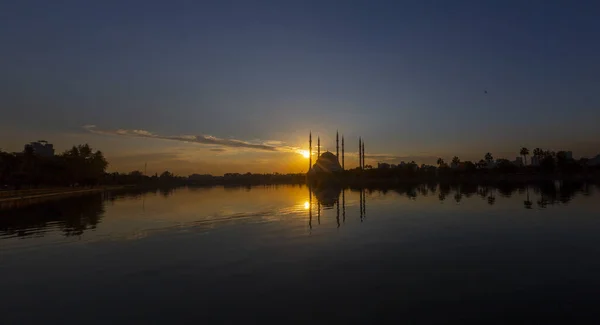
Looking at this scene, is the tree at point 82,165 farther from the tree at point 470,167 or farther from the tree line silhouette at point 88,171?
the tree at point 470,167

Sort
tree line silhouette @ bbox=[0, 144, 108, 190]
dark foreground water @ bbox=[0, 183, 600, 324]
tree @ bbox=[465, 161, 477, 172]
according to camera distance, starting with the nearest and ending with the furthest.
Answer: dark foreground water @ bbox=[0, 183, 600, 324]
tree line silhouette @ bbox=[0, 144, 108, 190]
tree @ bbox=[465, 161, 477, 172]

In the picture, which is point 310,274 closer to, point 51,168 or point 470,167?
point 51,168

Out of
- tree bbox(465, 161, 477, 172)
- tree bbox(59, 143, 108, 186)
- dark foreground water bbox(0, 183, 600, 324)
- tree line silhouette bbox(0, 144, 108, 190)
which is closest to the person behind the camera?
dark foreground water bbox(0, 183, 600, 324)

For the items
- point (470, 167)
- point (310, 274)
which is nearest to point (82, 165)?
point (310, 274)

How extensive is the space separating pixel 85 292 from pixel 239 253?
849 cm

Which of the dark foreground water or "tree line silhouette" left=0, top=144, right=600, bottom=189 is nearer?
the dark foreground water

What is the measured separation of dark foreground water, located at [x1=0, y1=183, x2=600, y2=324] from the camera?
12.6 m

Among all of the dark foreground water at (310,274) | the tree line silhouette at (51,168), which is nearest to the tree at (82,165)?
the tree line silhouette at (51,168)

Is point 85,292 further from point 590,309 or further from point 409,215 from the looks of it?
point 409,215

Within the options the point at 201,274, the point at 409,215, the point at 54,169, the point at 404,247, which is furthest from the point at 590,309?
the point at 54,169

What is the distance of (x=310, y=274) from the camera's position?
1720 cm

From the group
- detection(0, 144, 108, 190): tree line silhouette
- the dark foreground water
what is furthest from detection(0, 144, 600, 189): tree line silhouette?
the dark foreground water

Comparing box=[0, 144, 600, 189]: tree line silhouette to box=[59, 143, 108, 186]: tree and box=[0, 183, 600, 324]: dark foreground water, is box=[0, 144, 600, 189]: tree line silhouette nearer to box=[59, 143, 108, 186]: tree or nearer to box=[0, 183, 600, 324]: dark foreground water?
box=[59, 143, 108, 186]: tree

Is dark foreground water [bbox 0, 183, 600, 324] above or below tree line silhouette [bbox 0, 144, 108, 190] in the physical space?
below
